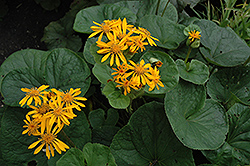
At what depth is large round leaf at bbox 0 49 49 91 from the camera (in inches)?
68.7

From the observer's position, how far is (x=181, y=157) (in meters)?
1.39

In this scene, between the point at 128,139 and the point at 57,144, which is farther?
the point at 128,139

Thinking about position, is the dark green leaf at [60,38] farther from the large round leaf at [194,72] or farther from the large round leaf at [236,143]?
the large round leaf at [236,143]

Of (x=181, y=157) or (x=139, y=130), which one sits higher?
(x=139, y=130)

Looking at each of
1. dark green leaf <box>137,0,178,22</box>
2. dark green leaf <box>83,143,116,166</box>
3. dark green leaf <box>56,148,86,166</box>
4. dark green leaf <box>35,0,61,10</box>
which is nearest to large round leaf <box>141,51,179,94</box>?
dark green leaf <box>83,143,116,166</box>

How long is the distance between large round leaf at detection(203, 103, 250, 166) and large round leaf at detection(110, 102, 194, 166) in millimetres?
260

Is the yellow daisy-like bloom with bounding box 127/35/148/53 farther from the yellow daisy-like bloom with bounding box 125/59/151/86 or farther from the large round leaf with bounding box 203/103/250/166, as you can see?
the large round leaf with bounding box 203/103/250/166

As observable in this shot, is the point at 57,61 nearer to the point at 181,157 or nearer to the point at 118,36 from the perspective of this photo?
the point at 118,36

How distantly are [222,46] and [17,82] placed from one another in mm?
1588

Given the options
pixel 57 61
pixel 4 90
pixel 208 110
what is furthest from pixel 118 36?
pixel 4 90

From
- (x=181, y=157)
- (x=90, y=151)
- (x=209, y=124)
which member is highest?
(x=90, y=151)

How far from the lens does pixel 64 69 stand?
1.62 meters

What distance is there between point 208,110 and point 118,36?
790 millimetres

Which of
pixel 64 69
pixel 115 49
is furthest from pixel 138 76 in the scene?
pixel 64 69
